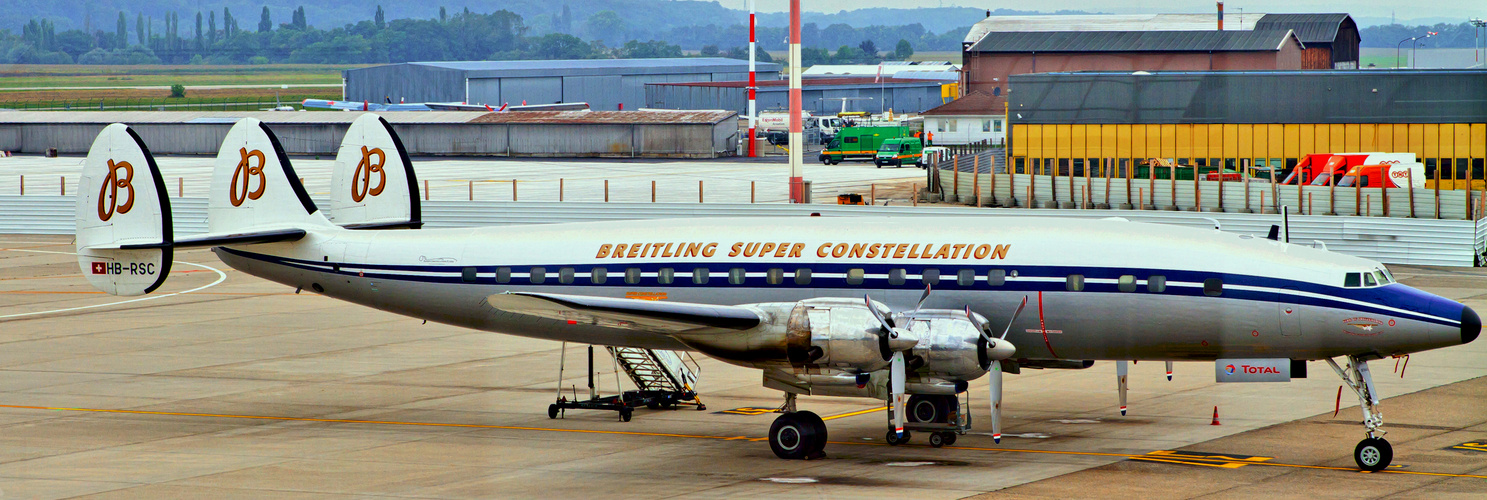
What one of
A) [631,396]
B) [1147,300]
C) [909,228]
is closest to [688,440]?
[631,396]

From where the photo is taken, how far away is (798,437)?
2300 centimetres

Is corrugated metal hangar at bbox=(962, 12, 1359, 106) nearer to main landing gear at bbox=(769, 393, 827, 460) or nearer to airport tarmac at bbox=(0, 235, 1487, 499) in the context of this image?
airport tarmac at bbox=(0, 235, 1487, 499)

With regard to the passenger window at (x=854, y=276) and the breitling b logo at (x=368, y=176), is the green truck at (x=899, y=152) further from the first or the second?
the passenger window at (x=854, y=276)

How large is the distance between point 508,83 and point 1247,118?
112066mm

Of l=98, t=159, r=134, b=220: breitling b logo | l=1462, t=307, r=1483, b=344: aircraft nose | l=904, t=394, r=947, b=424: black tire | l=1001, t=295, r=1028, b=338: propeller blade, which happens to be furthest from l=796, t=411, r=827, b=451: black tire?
l=98, t=159, r=134, b=220: breitling b logo

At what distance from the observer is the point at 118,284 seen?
28234 mm

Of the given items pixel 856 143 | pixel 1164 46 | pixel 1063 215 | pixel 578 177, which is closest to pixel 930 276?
pixel 1063 215

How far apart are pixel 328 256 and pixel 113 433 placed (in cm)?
503

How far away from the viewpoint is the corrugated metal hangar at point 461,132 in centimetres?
10919

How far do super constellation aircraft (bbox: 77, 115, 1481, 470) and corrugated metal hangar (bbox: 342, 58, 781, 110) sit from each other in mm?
139430

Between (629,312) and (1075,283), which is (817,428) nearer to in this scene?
(629,312)

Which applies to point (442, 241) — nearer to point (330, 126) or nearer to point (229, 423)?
point (229, 423)

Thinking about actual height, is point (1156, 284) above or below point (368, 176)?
below

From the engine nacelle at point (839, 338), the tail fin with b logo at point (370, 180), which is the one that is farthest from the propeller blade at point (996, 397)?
the tail fin with b logo at point (370, 180)
